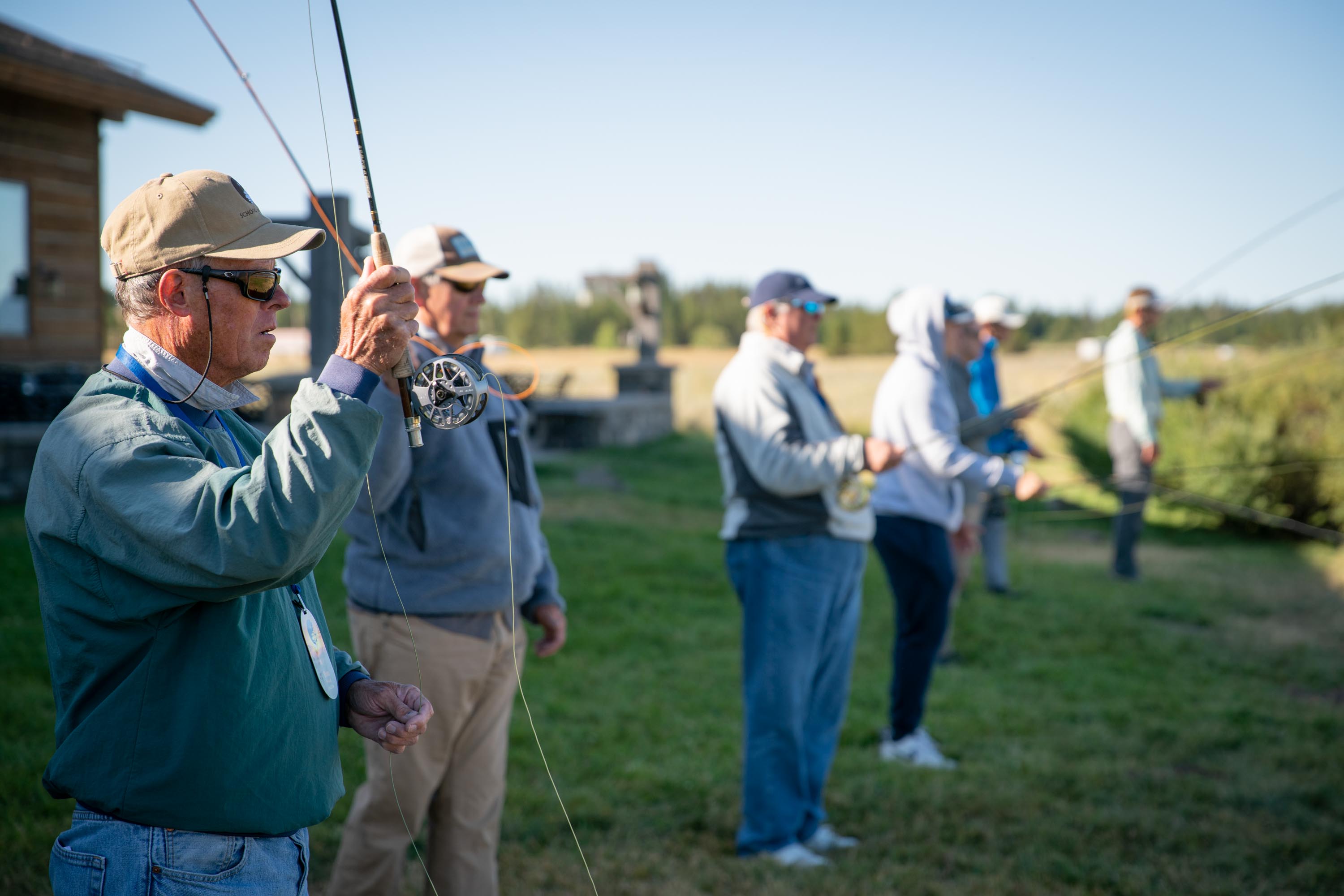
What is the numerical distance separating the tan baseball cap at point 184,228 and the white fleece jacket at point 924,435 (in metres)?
3.09

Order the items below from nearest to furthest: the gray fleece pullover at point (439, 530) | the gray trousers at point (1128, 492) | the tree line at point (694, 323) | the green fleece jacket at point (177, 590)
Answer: the green fleece jacket at point (177, 590) < the gray fleece pullover at point (439, 530) < the gray trousers at point (1128, 492) < the tree line at point (694, 323)

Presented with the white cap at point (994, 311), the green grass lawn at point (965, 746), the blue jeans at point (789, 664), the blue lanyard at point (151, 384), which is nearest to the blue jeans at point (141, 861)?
the blue lanyard at point (151, 384)

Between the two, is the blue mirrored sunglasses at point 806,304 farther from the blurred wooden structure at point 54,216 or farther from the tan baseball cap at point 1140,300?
the blurred wooden structure at point 54,216

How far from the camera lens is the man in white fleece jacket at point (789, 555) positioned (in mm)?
3475

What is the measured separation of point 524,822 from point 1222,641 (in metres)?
5.21

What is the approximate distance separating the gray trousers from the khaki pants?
5.16m

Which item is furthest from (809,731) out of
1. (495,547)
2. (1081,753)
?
(1081,753)

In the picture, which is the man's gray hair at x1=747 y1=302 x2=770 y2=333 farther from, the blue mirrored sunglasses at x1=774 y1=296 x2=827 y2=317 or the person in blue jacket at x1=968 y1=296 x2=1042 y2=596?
the person in blue jacket at x1=968 y1=296 x2=1042 y2=596

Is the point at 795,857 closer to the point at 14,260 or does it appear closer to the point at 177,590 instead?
the point at 177,590

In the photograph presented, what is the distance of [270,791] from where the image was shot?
153 cm

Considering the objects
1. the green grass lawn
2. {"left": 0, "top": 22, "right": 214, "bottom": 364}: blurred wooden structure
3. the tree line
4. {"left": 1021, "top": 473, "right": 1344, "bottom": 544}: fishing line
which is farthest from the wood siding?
the tree line

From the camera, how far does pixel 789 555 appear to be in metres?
3.50

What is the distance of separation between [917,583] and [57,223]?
8.33m

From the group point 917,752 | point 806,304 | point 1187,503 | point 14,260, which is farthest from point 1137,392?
point 14,260
